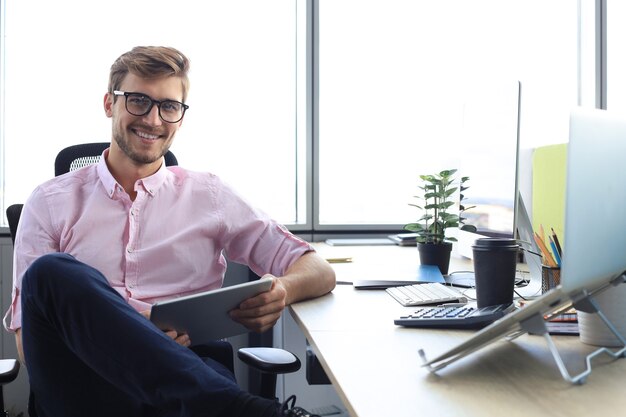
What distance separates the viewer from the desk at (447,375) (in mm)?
840

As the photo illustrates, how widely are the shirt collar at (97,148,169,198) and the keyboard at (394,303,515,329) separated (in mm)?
833

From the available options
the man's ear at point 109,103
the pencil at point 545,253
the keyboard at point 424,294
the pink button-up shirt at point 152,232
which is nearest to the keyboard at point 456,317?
the keyboard at point 424,294

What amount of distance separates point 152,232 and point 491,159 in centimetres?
94

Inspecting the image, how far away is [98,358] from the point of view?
1227mm

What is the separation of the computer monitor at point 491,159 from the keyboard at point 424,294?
0.15m

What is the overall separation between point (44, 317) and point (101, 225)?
478mm

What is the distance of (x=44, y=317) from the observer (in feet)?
4.33

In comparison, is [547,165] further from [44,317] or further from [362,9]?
[362,9]

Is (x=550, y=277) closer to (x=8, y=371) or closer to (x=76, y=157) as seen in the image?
(x=8, y=371)

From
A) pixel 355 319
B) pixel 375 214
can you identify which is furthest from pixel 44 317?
pixel 375 214

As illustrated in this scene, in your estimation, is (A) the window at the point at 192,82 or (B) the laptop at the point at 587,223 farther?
(A) the window at the point at 192,82

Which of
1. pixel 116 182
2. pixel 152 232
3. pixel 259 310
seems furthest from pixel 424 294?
pixel 116 182

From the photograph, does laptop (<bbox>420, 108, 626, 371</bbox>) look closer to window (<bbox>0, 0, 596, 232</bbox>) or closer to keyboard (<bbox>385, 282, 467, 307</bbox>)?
keyboard (<bbox>385, 282, 467, 307</bbox>)

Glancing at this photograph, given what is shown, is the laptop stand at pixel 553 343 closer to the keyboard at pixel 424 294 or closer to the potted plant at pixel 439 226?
the keyboard at pixel 424 294
